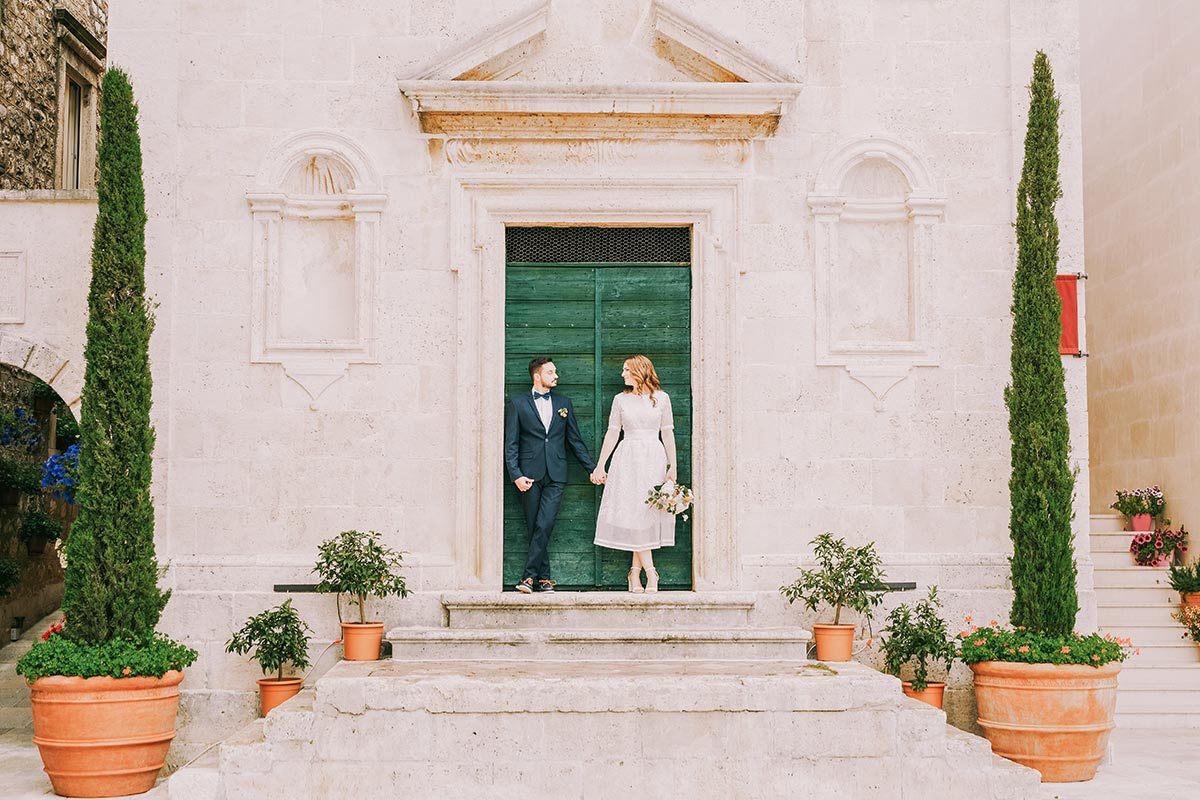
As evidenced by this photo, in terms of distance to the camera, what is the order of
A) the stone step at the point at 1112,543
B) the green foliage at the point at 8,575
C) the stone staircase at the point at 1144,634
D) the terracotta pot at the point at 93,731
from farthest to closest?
the stone step at the point at 1112,543
the green foliage at the point at 8,575
the stone staircase at the point at 1144,634
the terracotta pot at the point at 93,731

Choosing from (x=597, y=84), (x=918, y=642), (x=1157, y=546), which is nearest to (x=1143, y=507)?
(x=1157, y=546)

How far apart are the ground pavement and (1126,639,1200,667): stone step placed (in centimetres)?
83

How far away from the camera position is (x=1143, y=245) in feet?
44.2

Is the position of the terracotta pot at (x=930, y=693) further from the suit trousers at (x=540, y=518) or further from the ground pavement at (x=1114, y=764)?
the suit trousers at (x=540, y=518)

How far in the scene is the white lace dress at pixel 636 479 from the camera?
9.49 metres

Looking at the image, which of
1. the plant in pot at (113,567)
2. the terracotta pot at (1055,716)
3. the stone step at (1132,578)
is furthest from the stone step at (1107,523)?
the plant in pot at (113,567)

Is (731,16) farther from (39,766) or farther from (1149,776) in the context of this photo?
(39,766)

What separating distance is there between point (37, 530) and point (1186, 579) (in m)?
10.5

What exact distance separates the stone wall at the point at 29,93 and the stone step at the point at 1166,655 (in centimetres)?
1069

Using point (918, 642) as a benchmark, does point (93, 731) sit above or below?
below

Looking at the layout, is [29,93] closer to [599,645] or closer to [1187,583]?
[599,645]

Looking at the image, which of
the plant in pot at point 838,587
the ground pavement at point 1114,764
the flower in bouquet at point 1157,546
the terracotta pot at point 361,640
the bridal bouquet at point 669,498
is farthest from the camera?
the flower in bouquet at point 1157,546

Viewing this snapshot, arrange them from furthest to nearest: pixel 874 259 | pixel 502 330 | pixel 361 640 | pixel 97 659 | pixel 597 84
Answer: pixel 874 259, pixel 502 330, pixel 597 84, pixel 361 640, pixel 97 659

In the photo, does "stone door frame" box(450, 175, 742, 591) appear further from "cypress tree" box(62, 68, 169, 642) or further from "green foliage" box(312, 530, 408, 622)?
"cypress tree" box(62, 68, 169, 642)
